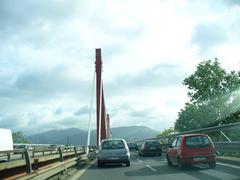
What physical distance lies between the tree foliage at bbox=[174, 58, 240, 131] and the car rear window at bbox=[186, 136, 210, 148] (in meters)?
55.6

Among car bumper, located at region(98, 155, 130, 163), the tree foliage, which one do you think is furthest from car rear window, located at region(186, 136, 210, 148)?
the tree foliage

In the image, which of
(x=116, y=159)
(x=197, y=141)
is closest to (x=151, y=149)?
(x=116, y=159)

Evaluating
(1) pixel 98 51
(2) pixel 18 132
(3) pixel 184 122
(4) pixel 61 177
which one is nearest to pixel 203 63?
(3) pixel 184 122

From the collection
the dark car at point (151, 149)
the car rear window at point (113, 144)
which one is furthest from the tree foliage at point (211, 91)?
the car rear window at point (113, 144)

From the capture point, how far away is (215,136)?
2597 centimetres

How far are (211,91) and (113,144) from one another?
54.0 meters

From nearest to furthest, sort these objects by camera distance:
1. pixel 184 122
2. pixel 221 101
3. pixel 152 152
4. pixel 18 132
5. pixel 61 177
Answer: pixel 61 177, pixel 152 152, pixel 221 101, pixel 184 122, pixel 18 132

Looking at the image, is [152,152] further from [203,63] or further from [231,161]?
[203,63]

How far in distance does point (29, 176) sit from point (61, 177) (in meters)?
5.72

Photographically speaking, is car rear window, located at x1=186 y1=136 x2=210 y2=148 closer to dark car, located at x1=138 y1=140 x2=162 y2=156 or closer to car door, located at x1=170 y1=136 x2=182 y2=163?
car door, located at x1=170 y1=136 x2=182 y2=163

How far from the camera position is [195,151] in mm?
17453

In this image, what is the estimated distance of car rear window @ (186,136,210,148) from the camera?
57.9ft

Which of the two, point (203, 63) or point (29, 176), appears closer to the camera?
point (29, 176)

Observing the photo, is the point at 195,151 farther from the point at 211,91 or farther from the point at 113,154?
the point at 211,91
